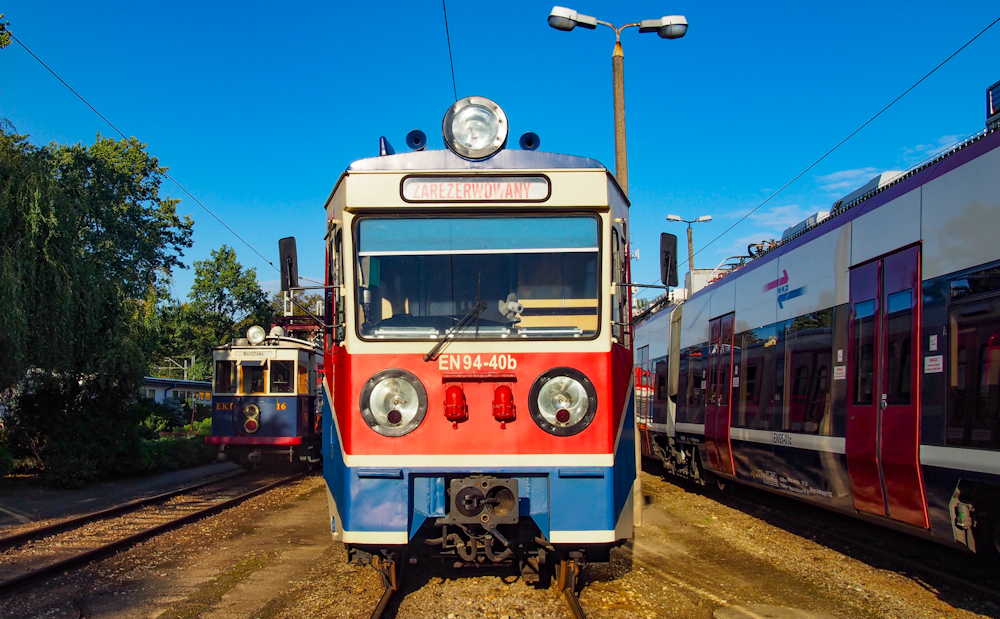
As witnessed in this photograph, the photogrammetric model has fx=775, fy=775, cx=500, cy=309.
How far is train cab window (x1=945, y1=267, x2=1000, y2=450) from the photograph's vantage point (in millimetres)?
5215

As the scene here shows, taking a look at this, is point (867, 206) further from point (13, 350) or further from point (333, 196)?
point (13, 350)

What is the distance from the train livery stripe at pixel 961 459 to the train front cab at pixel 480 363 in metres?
2.26

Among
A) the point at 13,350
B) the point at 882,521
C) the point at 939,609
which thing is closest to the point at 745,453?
the point at 882,521

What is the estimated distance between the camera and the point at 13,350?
12133 millimetres

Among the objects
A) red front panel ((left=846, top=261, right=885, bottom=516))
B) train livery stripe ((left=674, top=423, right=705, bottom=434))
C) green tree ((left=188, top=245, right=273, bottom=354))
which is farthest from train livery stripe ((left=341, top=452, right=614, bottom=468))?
green tree ((left=188, top=245, right=273, bottom=354))

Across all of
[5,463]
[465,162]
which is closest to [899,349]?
[465,162]

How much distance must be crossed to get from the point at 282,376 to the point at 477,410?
13.3 metres

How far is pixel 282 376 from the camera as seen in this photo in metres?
17.6

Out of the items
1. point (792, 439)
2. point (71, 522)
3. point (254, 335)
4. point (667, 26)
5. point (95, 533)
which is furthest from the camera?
point (254, 335)

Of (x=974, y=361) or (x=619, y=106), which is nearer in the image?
(x=974, y=361)

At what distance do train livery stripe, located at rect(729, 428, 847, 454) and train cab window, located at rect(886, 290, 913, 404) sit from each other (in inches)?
42.1

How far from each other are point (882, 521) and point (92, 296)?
13161 millimetres

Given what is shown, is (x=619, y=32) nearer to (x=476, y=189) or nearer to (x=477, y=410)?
(x=476, y=189)

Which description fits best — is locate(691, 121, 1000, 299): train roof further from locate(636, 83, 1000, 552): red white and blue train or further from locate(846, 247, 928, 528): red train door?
locate(846, 247, 928, 528): red train door
